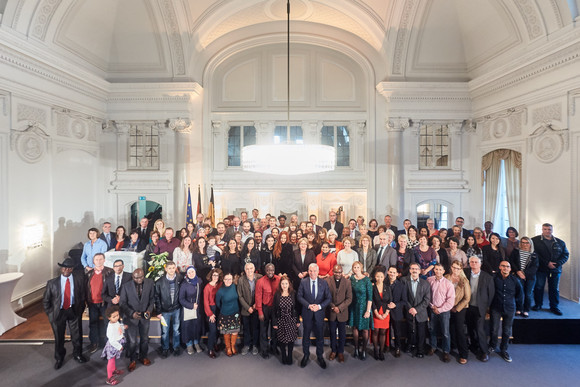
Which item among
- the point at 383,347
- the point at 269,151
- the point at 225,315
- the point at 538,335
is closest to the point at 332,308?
the point at 383,347

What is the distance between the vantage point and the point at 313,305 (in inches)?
190

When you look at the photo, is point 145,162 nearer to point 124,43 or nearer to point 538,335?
point 124,43

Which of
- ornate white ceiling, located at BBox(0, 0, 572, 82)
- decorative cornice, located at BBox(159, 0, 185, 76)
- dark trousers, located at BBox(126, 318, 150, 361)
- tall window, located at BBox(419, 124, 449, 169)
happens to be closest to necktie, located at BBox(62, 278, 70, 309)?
dark trousers, located at BBox(126, 318, 150, 361)

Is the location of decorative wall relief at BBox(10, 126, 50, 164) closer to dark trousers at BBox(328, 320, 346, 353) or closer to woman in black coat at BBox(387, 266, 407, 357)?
dark trousers at BBox(328, 320, 346, 353)

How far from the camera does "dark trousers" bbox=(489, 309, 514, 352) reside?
16.6 feet

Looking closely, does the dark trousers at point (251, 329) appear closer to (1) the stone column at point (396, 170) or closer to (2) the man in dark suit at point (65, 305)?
(2) the man in dark suit at point (65, 305)

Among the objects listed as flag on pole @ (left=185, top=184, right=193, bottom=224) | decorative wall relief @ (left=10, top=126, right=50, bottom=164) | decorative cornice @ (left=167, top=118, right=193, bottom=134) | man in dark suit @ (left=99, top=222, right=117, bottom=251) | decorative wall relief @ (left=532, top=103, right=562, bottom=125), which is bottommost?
man in dark suit @ (left=99, top=222, right=117, bottom=251)

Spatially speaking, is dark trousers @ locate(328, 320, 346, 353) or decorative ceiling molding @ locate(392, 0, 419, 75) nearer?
dark trousers @ locate(328, 320, 346, 353)

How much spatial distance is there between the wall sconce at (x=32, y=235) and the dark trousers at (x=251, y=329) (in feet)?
18.0

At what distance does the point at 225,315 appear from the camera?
16.6 ft

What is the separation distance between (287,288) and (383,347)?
6.22 feet

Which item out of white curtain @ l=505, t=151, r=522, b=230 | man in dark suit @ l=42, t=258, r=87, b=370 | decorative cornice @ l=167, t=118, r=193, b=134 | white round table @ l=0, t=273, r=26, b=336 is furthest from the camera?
decorative cornice @ l=167, t=118, r=193, b=134

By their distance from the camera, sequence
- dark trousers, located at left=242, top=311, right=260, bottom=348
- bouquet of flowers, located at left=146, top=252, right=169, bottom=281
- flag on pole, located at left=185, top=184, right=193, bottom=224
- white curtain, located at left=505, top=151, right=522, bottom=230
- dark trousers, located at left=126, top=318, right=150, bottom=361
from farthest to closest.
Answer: flag on pole, located at left=185, top=184, right=193, bottom=224, white curtain, located at left=505, top=151, right=522, bottom=230, bouquet of flowers, located at left=146, top=252, right=169, bottom=281, dark trousers, located at left=242, top=311, right=260, bottom=348, dark trousers, located at left=126, top=318, right=150, bottom=361

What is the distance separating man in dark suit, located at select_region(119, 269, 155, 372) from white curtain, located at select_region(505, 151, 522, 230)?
29.9 ft
